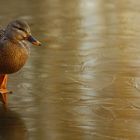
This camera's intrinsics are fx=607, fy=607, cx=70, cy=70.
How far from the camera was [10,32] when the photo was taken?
5148 millimetres

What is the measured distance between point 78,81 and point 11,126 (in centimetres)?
122

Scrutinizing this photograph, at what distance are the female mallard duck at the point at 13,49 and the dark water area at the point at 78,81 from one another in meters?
0.22

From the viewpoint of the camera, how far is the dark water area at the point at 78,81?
4402 millimetres

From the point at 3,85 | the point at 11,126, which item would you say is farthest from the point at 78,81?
the point at 11,126

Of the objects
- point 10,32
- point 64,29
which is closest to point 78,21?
point 64,29

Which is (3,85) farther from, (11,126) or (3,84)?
(11,126)

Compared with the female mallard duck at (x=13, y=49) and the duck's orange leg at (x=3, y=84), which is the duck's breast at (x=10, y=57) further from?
the duck's orange leg at (x=3, y=84)

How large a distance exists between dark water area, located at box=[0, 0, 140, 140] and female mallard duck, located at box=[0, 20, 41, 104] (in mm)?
221

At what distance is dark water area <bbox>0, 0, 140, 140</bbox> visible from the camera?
440 centimetres

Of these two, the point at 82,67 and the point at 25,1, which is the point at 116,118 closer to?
the point at 82,67

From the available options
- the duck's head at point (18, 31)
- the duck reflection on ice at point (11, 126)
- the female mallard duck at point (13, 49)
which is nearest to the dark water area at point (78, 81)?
the duck reflection on ice at point (11, 126)

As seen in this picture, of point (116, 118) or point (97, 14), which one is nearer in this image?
point (116, 118)

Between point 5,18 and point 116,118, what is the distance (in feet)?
13.7

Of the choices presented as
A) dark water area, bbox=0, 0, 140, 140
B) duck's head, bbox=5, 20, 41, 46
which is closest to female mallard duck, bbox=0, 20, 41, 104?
duck's head, bbox=5, 20, 41, 46
